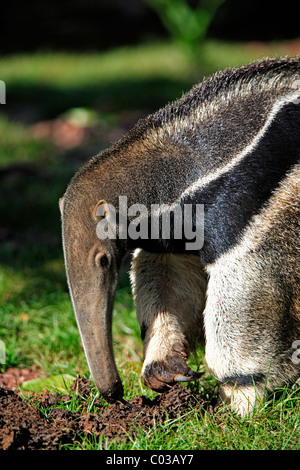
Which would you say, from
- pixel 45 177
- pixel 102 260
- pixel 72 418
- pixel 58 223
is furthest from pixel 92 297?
pixel 45 177

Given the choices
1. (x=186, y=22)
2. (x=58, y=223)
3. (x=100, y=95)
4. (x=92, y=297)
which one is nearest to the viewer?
(x=92, y=297)

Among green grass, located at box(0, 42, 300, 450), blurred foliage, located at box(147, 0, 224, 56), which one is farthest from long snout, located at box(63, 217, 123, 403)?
blurred foliage, located at box(147, 0, 224, 56)

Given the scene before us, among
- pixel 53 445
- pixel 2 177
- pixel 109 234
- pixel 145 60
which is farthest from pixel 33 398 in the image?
pixel 145 60

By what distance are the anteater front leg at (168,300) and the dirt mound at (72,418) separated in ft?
1.52

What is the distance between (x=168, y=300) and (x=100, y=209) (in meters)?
1.04

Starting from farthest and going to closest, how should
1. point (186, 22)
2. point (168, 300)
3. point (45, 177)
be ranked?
point (186, 22) < point (45, 177) < point (168, 300)

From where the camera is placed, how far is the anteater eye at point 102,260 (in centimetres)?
382

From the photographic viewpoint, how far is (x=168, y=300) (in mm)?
4621

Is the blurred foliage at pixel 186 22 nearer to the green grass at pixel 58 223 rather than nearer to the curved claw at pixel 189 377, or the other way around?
the green grass at pixel 58 223

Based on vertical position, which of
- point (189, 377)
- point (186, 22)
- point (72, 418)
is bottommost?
point (72, 418)

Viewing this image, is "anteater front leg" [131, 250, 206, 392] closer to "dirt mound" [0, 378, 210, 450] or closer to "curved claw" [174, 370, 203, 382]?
"curved claw" [174, 370, 203, 382]

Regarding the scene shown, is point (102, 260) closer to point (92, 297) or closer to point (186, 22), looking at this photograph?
point (92, 297)

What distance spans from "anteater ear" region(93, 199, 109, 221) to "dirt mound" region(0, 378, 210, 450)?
109 cm

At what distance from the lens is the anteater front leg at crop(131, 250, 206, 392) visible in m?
4.52
